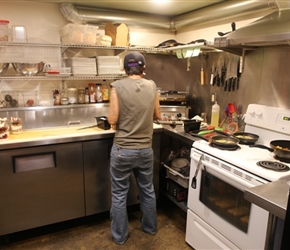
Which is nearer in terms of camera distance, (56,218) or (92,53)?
(56,218)

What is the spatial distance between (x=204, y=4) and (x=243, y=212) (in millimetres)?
2036

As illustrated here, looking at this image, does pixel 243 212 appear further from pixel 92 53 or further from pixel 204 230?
pixel 92 53

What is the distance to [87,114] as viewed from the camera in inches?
110

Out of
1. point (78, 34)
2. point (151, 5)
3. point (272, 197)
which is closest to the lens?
point (272, 197)

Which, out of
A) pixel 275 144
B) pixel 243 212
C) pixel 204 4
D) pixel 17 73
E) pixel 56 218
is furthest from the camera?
pixel 204 4

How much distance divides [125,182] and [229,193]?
818 mm

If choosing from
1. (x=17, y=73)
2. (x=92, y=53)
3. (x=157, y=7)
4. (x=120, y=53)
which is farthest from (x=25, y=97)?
(x=157, y=7)

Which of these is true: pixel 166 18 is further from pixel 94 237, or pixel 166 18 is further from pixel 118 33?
pixel 94 237

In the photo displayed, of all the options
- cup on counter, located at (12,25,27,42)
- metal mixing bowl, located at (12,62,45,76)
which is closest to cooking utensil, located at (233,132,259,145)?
metal mixing bowl, located at (12,62,45,76)

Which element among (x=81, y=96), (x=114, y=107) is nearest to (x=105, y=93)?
(x=81, y=96)

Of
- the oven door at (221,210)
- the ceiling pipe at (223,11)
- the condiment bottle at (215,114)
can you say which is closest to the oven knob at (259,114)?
the condiment bottle at (215,114)

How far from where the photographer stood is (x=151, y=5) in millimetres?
2693

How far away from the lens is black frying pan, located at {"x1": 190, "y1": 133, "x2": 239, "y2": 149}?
6.30 ft

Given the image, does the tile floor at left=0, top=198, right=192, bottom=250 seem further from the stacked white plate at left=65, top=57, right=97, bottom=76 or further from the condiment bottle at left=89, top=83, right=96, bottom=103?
the stacked white plate at left=65, top=57, right=97, bottom=76
